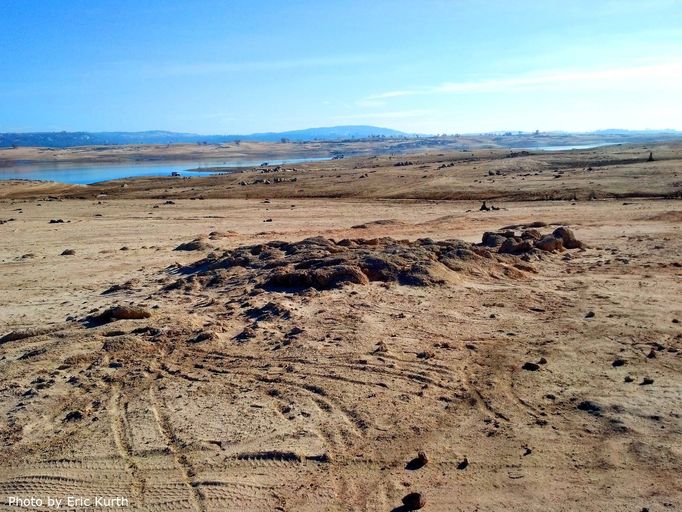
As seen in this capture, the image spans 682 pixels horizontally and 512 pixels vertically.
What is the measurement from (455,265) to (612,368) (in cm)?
502

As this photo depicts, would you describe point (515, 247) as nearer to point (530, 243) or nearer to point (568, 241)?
point (530, 243)

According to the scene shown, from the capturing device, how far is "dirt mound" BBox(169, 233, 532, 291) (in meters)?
11.3

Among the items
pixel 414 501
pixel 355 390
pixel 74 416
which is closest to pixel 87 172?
pixel 74 416

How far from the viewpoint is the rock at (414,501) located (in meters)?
4.93

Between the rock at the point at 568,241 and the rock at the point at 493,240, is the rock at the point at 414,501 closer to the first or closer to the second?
the rock at the point at 493,240

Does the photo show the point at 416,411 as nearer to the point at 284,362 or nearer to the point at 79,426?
the point at 284,362

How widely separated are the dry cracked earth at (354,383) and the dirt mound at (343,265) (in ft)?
0.20

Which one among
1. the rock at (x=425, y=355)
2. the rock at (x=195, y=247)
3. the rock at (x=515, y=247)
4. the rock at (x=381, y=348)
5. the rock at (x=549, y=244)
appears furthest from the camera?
the rock at (x=195, y=247)

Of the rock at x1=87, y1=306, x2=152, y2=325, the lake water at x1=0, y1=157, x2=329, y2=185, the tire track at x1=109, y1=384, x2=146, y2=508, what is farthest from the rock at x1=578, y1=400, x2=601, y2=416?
the lake water at x1=0, y1=157, x2=329, y2=185

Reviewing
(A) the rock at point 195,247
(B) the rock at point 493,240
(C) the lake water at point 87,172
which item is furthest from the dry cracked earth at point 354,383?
(C) the lake water at point 87,172

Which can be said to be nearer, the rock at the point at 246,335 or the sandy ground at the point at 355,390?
the sandy ground at the point at 355,390

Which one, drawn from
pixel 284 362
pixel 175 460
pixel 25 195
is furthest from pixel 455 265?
pixel 25 195

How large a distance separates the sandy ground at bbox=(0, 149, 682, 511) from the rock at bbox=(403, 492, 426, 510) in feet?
0.35

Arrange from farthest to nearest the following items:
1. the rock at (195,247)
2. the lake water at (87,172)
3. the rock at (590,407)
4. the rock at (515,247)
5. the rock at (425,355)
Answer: the lake water at (87,172) < the rock at (195,247) < the rock at (515,247) < the rock at (425,355) < the rock at (590,407)
